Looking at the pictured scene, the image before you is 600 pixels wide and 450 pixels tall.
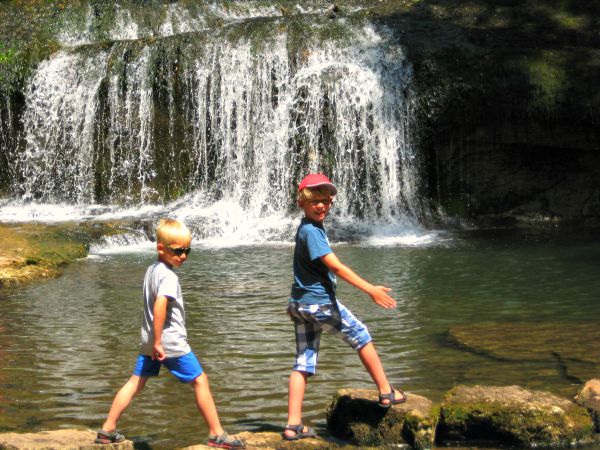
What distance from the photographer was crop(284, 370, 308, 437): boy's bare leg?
5379 millimetres

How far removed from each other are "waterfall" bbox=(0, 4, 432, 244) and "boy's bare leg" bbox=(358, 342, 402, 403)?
1119 centimetres

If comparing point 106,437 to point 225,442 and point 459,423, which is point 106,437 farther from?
point 459,423

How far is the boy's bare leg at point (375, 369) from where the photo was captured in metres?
5.46

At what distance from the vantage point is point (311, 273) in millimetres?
5480

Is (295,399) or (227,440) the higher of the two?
(295,399)

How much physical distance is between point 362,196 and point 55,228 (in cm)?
542

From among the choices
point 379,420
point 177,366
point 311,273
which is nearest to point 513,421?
point 379,420

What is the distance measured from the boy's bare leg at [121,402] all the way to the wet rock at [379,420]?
1107 millimetres

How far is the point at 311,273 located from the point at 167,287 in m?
0.80

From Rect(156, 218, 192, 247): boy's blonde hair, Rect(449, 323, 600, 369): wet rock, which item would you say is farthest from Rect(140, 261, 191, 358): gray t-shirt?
Rect(449, 323, 600, 369): wet rock

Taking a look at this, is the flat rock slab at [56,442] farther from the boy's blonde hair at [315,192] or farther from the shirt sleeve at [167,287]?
the boy's blonde hair at [315,192]

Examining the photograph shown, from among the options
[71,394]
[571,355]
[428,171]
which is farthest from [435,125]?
[71,394]

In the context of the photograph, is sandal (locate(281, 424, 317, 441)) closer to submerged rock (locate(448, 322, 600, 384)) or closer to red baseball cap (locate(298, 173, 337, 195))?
red baseball cap (locate(298, 173, 337, 195))

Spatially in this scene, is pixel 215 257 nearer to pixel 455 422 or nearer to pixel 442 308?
pixel 442 308
